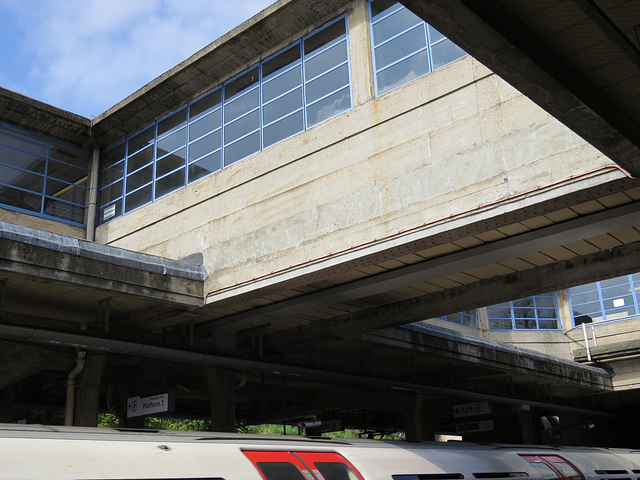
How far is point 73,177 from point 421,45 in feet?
33.9

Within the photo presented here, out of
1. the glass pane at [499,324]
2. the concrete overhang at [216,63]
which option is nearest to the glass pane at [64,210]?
the concrete overhang at [216,63]

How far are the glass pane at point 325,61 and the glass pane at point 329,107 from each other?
65 cm

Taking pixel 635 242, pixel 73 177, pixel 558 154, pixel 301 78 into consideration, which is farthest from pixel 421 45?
pixel 73 177

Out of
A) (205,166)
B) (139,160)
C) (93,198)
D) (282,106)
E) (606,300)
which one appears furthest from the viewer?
(606,300)

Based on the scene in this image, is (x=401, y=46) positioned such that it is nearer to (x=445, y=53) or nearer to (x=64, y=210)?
(x=445, y=53)

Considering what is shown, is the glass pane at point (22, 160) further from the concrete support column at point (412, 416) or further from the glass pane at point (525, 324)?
the glass pane at point (525, 324)

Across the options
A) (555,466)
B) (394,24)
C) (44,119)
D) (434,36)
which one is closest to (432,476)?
(555,466)

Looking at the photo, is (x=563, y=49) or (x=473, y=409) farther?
(x=473, y=409)

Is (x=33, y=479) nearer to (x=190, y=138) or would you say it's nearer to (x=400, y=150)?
(x=400, y=150)

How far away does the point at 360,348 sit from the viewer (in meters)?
18.5

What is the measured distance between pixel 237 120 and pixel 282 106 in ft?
4.15

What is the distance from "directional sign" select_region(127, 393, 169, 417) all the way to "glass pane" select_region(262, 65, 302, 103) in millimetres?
6203

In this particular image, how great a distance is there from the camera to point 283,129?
13.4 meters

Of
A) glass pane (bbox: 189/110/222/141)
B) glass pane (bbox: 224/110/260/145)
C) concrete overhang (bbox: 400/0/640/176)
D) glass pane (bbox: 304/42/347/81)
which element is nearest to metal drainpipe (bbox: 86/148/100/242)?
glass pane (bbox: 189/110/222/141)
